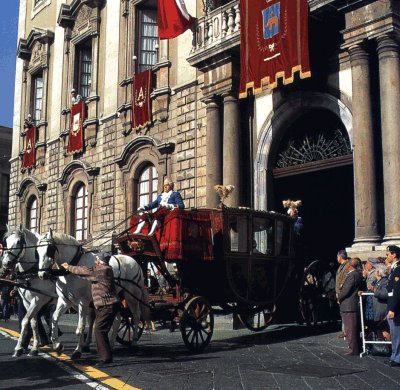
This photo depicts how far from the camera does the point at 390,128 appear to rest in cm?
1252

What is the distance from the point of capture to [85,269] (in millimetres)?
9438

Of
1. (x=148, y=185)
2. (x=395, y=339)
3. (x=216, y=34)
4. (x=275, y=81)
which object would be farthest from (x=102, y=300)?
(x=148, y=185)

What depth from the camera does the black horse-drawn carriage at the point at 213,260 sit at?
34.5 ft

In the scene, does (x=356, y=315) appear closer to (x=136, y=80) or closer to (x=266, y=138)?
(x=266, y=138)

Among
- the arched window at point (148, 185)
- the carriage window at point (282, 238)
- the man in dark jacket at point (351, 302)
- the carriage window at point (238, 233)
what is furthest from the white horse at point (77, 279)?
the arched window at point (148, 185)

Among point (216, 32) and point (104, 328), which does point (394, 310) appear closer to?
point (104, 328)

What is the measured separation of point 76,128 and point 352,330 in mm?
16312

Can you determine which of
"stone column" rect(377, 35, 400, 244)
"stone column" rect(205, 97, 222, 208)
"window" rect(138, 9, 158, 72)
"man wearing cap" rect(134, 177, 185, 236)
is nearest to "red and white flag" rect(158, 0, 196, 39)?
"stone column" rect(205, 97, 222, 208)

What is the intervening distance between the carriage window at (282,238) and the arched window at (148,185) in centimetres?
846

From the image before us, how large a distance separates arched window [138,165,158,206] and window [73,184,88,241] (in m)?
3.55

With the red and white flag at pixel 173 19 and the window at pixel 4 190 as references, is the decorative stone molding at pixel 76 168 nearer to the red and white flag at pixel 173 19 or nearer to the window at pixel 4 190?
the red and white flag at pixel 173 19

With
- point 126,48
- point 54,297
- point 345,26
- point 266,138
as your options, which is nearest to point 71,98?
point 126,48

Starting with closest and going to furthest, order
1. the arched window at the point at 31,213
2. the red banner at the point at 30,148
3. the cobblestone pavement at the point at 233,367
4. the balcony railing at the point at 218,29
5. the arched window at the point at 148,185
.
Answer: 1. the cobblestone pavement at the point at 233,367
2. the balcony railing at the point at 218,29
3. the arched window at the point at 148,185
4. the red banner at the point at 30,148
5. the arched window at the point at 31,213

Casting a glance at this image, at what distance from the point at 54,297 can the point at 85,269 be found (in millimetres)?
1338
